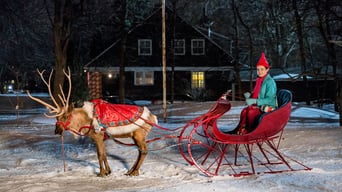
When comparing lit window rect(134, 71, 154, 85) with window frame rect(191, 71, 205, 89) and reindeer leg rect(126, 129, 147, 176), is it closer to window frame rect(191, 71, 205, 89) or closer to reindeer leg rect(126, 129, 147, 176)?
window frame rect(191, 71, 205, 89)

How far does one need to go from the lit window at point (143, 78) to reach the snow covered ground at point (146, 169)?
25.5 metres

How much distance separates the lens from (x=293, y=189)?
23.4ft

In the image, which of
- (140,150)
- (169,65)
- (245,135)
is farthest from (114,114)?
(169,65)

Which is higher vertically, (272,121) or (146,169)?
(272,121)

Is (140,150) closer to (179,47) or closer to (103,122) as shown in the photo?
(103,122)

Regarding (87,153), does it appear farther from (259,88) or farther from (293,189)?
(293,189)

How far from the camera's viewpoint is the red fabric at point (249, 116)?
8.70 meters

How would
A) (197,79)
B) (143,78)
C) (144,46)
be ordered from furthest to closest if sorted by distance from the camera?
1. (197,79)
2. (143,78)
3. (144,46)

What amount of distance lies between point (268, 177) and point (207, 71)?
1271 inches

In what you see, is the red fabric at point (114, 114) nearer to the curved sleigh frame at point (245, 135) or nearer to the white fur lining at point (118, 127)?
the white fur lining at point (118, 127)

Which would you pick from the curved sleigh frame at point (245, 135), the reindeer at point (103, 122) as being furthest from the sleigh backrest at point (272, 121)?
the reindeer at point (103, 122)

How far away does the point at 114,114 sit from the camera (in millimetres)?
8461

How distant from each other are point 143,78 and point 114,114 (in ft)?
104

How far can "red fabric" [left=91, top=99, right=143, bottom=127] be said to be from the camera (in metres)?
8.41
